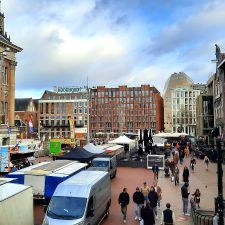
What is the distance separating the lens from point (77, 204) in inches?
565

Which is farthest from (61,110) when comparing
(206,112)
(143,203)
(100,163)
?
(143,203)

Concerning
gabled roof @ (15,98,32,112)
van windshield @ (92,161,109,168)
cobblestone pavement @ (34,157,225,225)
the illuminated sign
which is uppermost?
the illuminated sign

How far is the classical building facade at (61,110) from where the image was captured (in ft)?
399

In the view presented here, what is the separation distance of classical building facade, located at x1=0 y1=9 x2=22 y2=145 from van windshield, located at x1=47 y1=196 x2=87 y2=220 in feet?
119

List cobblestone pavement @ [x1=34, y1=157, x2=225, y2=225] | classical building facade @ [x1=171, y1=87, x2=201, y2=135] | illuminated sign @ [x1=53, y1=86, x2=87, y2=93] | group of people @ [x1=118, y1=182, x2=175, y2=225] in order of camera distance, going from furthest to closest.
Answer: classical building facade @ [x1=171, y1=87, x2=201, y2=135] → illuminated sign @ [x1=53, y1=86, x2=87, y2=93] → cobblestone pavement @ [x1=34, y1=157, x2=225, y2=225] → group of people @ [x1=118, y1=182, x2=175, y2=225]

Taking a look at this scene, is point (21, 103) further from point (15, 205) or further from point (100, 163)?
point (15, 205)

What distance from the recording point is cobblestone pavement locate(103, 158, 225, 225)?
18169mm

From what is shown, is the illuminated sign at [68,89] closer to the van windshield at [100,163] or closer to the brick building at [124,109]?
the brick building at [124,109]

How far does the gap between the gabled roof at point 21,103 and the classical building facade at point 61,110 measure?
14.5ft

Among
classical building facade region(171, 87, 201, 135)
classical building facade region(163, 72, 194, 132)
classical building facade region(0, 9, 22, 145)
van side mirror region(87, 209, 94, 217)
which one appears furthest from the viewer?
classical building facade region(163, 72, 194, 132)

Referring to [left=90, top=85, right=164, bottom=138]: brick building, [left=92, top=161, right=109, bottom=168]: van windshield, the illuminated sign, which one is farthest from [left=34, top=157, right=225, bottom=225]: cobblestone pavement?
[left=90, top=85, right=164, bottom=138]: brick building

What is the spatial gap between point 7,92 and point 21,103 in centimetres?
6713

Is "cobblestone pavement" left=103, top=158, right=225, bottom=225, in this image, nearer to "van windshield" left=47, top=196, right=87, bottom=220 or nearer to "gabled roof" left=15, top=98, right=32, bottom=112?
"van windshield" left=47, top=196, right=87, bottom=220

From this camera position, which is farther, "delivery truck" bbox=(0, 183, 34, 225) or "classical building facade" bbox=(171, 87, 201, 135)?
"classical building facade" bbox=(171, 87, 201, 135)
